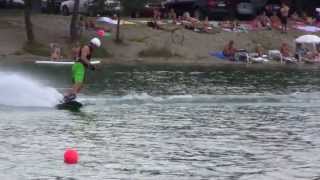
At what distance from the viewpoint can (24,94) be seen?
2216cm

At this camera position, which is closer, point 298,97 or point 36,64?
point 298,97

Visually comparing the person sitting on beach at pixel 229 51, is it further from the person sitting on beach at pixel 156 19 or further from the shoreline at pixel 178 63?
the person sitting on beach at pixel 156 19

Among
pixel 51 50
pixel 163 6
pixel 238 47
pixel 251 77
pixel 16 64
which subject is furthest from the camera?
pixel 163 6

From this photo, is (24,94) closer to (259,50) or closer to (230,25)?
(259,50)

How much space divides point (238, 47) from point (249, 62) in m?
2.91

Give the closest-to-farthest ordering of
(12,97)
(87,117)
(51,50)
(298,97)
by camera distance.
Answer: (87,117), (12,97), (298,97), (51,50)

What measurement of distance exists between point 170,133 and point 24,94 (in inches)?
246

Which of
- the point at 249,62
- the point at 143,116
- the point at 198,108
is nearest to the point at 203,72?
the point at 249,62

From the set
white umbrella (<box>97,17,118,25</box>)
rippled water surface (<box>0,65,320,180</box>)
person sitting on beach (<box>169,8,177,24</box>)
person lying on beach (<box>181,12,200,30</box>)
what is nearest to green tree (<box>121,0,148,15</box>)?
white umbrella (<box>97,17,118,25</box>)

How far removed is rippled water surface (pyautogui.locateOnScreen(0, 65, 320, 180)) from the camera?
1325 centimetres

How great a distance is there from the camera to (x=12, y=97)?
867 inches

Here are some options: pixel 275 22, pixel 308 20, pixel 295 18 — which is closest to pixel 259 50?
pixel 275 22

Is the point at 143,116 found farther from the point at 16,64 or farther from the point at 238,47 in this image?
the point at 238,47

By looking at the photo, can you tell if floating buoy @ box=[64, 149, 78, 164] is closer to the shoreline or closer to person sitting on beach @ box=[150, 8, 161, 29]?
the shoreline
